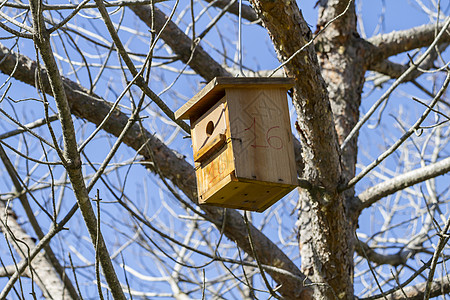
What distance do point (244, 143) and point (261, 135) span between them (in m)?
0.09

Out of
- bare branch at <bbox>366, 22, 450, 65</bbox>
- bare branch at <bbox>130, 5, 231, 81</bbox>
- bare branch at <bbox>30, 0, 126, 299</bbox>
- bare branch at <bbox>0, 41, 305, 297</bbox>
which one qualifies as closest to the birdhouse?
bare branch at <bbox>30, 0, 126, 299</bbox>

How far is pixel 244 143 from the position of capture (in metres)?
2.49

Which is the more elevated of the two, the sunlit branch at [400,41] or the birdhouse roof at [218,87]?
the sunlit branch at [400,41]

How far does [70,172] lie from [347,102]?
2467mm

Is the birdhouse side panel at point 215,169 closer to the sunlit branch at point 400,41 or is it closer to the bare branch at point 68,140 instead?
the bare branch at point 68,140

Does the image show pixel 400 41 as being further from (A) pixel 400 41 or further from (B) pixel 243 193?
(B) pixel 243 193

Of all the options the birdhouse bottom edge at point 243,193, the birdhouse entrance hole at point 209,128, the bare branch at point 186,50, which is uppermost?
the bare branch at point 186,50

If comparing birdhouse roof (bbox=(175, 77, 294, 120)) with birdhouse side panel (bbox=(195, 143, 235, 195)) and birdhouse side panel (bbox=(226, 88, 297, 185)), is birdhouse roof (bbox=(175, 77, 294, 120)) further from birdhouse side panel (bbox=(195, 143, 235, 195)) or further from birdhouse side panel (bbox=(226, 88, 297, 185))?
birdhouse side panel (bbox=(195, 143, 235, 195))

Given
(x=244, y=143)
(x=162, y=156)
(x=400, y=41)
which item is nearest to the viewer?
(x=244, y=143)

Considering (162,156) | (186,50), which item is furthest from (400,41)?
(162,156)

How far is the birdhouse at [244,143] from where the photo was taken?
2469 mm

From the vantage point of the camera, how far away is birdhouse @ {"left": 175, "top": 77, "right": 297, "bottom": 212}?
2.47 m

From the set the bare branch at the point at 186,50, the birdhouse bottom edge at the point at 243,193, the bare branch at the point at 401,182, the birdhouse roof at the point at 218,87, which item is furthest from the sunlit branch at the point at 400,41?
the birdhouse bottom edge at the point at 243,193

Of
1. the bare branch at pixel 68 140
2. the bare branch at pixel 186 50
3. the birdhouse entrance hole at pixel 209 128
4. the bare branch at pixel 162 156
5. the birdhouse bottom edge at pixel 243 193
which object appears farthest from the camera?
the bare branch at pixel 186 50
